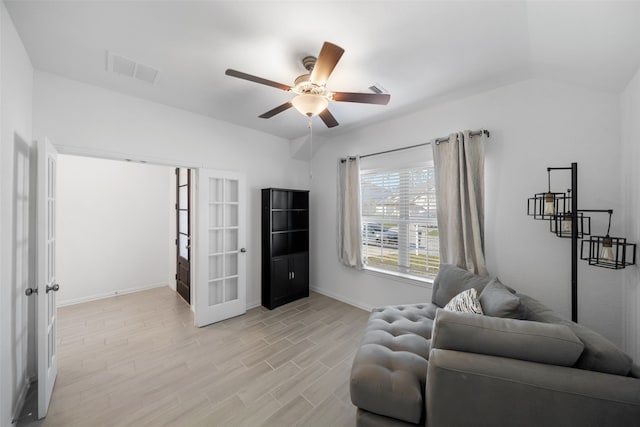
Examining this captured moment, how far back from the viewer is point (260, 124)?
11.3ft

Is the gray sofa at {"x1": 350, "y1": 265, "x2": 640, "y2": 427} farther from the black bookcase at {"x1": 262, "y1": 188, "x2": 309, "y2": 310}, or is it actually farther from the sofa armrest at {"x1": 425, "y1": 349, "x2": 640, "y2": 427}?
the black bookcase at {"x1": 262, "y1": 188, "x2": 309, "y2": 310}

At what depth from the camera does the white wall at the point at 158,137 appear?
2.20 meters

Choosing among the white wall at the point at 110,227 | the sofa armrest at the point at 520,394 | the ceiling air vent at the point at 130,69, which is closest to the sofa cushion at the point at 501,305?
the sofa armrest at the point at 520,394

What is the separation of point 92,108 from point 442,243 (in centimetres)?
399

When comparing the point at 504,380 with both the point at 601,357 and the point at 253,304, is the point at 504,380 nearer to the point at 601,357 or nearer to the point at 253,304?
the point at 601,357

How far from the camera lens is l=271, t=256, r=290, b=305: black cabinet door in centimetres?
361

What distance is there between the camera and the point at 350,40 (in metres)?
1.70

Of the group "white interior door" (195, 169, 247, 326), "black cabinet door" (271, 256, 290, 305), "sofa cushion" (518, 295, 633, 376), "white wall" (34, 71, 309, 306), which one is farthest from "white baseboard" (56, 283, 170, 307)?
"sofa cushion" (518, 295, 633, 376)

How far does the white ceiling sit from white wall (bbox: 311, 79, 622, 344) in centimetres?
21

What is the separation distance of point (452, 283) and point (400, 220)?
1151 mm

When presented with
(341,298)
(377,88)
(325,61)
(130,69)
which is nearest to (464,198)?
(377,88)

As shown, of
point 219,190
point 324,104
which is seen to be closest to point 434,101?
point 324,104

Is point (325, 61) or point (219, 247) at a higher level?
point (325, 61)

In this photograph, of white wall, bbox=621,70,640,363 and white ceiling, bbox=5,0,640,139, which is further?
white wall, bbox=621,70,640,363
